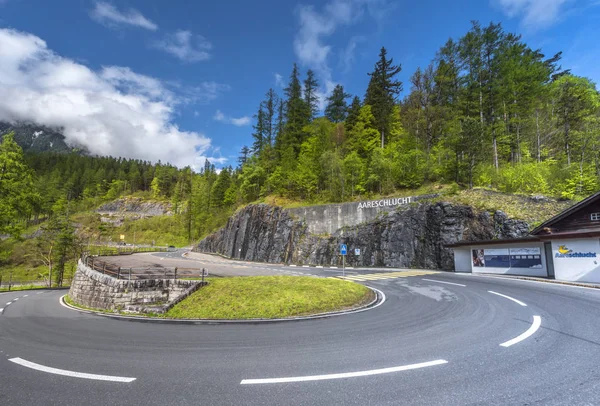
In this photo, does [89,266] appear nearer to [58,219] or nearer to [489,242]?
[58,219]

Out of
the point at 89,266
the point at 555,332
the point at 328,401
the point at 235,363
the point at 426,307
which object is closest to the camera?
the point at 328,401

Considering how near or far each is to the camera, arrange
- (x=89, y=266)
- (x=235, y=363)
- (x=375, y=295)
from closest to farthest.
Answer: (x=235, y=363) → (x=375, y=295) → (x=89, y=266)

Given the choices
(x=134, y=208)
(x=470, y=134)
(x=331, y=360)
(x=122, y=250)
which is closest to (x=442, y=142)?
(x=470, y=134)

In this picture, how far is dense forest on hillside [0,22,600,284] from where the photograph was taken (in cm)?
2600

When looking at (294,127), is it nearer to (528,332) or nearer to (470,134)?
(470,134)

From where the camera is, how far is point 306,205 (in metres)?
39.9

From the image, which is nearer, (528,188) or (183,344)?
(183,344)

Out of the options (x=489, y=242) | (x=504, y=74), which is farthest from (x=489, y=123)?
(x=489, y=242)

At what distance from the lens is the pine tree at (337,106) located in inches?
2569

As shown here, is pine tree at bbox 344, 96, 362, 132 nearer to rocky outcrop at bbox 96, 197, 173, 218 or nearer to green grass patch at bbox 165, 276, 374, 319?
green grass patch at bbox 165, 276, 374, 319

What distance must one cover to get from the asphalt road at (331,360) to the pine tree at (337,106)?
6136 centimetres

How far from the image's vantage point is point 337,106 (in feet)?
215

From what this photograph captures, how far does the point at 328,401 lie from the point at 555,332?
678 centimetres

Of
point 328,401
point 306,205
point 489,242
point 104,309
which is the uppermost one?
point 306,205
